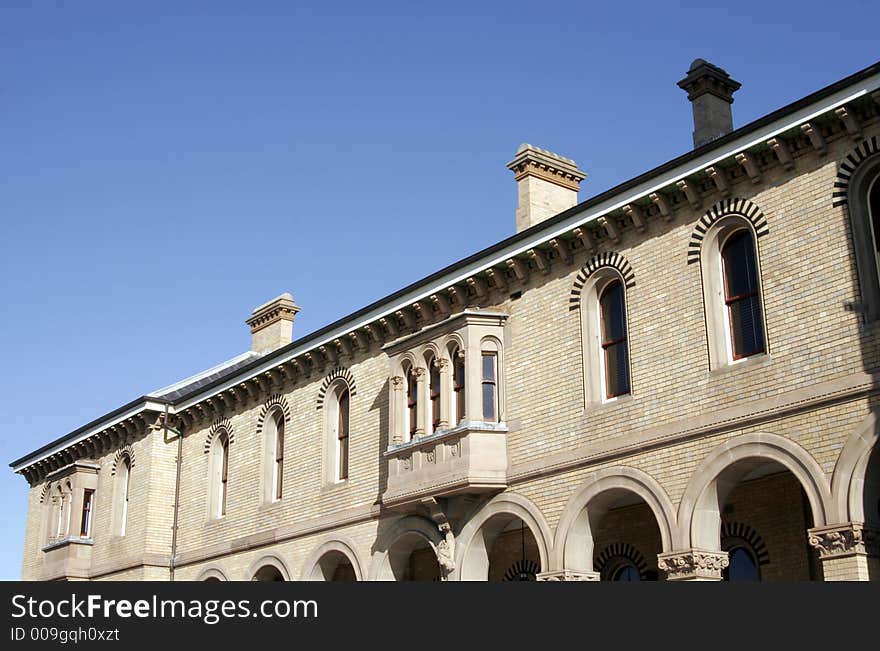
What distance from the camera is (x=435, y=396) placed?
82.7 feet

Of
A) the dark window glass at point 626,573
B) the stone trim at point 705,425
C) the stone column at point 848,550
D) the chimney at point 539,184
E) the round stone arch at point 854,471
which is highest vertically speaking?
the chimney at point 539,184

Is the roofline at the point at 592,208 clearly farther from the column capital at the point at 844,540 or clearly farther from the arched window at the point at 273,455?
the column capital at the point at 844,540

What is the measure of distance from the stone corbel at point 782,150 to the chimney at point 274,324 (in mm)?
21674

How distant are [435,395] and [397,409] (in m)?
1.05

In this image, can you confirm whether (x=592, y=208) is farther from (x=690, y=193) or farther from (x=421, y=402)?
(x=421, y=402)

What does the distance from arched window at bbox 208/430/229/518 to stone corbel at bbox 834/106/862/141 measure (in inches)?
769

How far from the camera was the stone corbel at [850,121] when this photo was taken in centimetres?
1838

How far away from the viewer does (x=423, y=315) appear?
26391 mm

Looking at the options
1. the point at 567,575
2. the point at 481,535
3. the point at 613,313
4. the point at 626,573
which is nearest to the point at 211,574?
the point at 481,535

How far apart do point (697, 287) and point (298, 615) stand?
10.7m

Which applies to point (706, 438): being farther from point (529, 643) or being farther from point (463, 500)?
point (529, 643)

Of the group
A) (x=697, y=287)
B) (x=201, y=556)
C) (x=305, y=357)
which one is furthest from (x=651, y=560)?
(x=201, y=556)

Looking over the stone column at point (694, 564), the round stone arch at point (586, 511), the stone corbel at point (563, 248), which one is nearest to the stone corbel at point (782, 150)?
the stone corbel at point (563, 248)

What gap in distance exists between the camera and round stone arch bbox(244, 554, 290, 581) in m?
29.0
